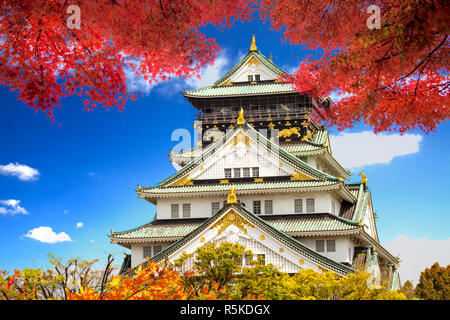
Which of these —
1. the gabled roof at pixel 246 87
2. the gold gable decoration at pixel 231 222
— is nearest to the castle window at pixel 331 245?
the gold gable decoration at pixel 231 222

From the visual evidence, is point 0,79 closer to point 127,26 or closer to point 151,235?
point 127,26

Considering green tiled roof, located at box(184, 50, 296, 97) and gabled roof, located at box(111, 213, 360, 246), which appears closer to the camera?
gabled roof, located at box(111, 213, 360, 246)

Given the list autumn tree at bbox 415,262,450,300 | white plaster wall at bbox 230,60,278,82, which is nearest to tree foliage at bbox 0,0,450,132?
white plaster wall at bbox 230,60,278,82

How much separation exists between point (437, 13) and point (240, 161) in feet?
95.0

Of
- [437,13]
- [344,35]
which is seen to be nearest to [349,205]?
[344,35]

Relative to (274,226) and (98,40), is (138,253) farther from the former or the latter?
(98,40)

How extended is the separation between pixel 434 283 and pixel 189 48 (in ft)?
165

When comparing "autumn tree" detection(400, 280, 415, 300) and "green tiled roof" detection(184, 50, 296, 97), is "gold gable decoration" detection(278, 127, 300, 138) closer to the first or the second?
"green tiled roof" detection(184, 50, 296, 97)

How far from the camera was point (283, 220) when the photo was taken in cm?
3509

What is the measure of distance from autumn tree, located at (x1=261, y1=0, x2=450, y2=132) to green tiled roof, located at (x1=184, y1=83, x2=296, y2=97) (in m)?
28.4

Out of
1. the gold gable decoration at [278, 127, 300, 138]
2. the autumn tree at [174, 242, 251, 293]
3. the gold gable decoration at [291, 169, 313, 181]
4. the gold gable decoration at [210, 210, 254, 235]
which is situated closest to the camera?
the autumn tree at [174, 242, 251, 293]

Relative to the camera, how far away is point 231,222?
30.9 m

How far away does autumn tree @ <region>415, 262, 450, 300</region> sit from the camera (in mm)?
52703

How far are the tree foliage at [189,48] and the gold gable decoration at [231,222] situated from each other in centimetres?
1847
